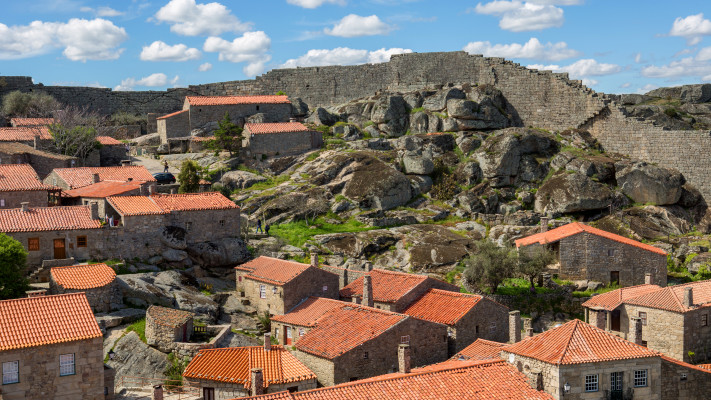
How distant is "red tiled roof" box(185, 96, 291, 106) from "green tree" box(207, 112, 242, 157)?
6.34 meters

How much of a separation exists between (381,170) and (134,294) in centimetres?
2412

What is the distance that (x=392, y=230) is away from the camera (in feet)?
181

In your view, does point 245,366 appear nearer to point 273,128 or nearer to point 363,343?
point 363,343

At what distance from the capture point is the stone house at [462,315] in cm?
3969

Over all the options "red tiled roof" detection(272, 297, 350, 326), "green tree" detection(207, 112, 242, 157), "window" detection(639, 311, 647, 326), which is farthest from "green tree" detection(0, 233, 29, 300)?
"window" detection(639, 311, 647, 326)

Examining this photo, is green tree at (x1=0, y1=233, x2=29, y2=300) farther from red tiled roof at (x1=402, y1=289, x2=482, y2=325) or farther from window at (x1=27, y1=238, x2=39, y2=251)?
red tiled roof at (x1=402, y1=289, x2=482, y2=325)

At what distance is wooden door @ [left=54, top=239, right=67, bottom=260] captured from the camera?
43688mm

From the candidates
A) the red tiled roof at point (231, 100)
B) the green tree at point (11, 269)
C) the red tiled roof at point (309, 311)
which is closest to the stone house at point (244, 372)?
the red tiled roof at point (309, 311)

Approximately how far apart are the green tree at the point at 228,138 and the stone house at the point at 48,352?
108ft

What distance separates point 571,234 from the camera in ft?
167

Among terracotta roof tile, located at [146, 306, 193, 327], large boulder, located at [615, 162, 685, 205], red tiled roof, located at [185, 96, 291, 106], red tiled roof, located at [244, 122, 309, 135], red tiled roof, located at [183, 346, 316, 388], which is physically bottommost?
red tiled roof, located at [183, 346, 316, 388]

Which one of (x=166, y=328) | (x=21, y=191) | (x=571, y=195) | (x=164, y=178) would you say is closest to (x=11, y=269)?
(x=166, y=328)

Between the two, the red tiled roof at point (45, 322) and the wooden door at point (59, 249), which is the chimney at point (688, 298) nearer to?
the red tiled roof at point (45, 322)

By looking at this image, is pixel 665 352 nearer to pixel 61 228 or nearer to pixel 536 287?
pixel 536 287
